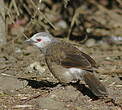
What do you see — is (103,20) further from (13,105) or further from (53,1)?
(13,105)

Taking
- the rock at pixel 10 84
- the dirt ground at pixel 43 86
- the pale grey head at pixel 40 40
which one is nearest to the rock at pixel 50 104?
the dirt ground at pixel 43 86

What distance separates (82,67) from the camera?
605 centimetres

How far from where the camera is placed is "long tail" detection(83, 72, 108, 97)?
5875 mm

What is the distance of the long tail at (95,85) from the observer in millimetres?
5875

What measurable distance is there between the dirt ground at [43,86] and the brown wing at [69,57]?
A: 0.44 m

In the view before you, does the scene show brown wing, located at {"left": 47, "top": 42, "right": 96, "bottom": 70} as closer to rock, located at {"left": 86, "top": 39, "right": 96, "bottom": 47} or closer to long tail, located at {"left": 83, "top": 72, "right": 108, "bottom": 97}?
long tail, located at {"left": 83, "top": 72, "right": 108, "bottom": 97}

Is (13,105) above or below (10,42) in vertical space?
above

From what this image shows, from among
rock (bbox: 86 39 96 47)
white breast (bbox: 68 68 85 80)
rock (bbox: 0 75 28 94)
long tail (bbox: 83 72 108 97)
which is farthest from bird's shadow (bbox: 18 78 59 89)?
rock (bbox: 86 39 96 47)

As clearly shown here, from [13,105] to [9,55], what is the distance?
296 cm

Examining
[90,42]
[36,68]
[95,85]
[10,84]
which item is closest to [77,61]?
[95,85]

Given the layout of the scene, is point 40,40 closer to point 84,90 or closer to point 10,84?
point 10,84

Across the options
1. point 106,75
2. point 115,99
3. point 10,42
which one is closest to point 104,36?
point 10,42

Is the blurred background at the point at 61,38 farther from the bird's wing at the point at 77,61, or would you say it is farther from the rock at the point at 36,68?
the bird's wing at the point at 77,61

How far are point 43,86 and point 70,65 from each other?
2.88ft
